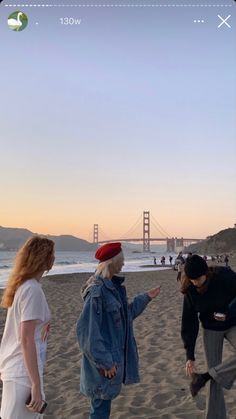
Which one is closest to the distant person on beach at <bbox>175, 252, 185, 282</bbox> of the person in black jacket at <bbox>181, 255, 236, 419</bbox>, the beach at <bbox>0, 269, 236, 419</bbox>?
the person in black jacket at <bbox>181, 255, 236, 419</bbox>

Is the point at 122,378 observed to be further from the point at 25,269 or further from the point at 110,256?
the point at 25,269

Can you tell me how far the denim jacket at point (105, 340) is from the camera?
3.09 m

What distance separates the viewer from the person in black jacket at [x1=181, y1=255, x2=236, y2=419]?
373 centimetres

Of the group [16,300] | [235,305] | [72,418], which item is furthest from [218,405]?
[16,300]

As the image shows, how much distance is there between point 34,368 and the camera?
2432 mm

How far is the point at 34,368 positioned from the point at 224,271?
201 centimetres

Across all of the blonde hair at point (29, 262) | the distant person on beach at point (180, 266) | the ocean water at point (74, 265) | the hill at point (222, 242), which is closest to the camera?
the blonde hair at point (29, 262)

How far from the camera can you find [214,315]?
3795mm

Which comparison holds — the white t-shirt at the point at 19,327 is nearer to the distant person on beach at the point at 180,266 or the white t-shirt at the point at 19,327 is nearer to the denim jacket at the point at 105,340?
the denim jacket at the point at 105,340

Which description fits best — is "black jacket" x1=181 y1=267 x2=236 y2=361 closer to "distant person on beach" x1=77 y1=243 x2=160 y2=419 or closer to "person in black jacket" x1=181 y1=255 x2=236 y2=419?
"person in black jacket" x1=181 y1=255 x2=236 y2=419

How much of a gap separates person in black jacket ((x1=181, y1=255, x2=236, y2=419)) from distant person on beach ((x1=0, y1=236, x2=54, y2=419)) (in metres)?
1.57

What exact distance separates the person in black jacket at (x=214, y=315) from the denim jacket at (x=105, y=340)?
0.75 metres

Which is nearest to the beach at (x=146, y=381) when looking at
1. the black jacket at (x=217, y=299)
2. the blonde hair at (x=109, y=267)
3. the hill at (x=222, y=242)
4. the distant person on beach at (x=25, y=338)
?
the black jacket at (x=217, y=299)

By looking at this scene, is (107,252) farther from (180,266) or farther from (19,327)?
(180,266)
